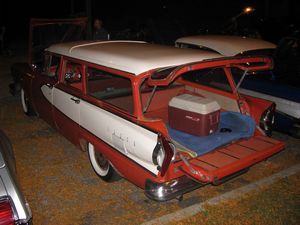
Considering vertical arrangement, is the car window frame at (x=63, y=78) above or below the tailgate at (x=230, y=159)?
above

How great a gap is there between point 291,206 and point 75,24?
18.6 ft

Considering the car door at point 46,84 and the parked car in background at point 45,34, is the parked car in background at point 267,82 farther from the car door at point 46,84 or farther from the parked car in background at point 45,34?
the car door at point 46,84

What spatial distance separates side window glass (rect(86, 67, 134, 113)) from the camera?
15.7 feet

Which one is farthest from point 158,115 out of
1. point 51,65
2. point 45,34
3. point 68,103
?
point 45,34

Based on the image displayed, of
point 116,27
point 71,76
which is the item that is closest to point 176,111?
point 71,76

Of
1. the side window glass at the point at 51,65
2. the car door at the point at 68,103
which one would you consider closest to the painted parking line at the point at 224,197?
the car door at the point at 68,103

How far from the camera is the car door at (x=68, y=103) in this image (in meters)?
4.84

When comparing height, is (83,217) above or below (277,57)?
below

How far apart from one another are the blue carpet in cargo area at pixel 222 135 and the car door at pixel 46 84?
232 cm

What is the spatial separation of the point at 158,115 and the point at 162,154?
159 cm

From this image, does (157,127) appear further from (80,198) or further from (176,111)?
(80,198)

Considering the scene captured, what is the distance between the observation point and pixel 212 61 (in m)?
3.75

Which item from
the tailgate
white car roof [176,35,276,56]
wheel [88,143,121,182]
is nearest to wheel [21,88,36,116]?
wheel [88,143,121,182]

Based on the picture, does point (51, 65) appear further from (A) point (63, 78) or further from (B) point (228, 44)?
(B) point (228, 44)
